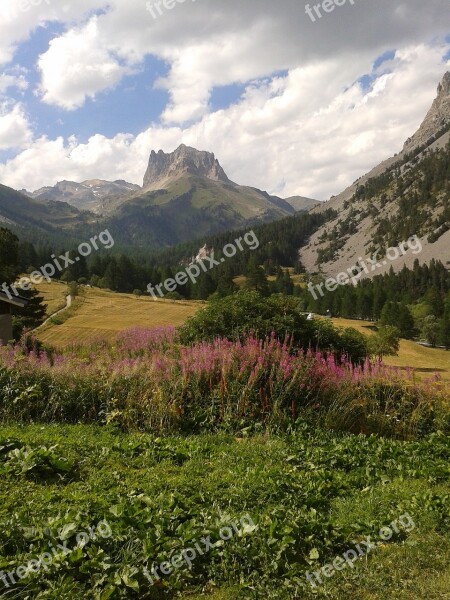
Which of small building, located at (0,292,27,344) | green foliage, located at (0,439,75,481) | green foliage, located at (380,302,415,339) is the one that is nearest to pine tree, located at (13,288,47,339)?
small building, located at (0,292,27,344)

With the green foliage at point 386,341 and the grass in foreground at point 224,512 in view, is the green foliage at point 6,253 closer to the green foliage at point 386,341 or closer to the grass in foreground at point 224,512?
the green foliage at point 386,341

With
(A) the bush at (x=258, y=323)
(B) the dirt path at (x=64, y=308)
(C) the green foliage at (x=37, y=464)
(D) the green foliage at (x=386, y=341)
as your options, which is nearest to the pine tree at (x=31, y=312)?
(B) the dirt path at (x=64, y=308)

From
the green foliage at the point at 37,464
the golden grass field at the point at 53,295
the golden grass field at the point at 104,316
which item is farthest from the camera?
the golden grass field at the point at 53,295

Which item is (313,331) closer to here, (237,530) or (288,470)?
(288,470)

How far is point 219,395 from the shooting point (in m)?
9.07

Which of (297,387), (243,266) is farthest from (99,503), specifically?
(243,266)

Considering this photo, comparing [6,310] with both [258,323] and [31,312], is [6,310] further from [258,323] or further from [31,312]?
[31,312]

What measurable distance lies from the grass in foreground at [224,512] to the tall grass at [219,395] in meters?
1.06

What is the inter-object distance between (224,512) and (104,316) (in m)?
64.4

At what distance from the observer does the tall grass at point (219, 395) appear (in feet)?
28.7

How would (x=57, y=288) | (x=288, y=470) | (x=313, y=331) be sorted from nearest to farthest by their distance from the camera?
(x=288, y=470) < (x=313, y=331) < (x=57, y=288)

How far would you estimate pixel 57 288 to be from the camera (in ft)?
301

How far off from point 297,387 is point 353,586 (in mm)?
5324

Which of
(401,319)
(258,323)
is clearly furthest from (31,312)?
(401,319)
